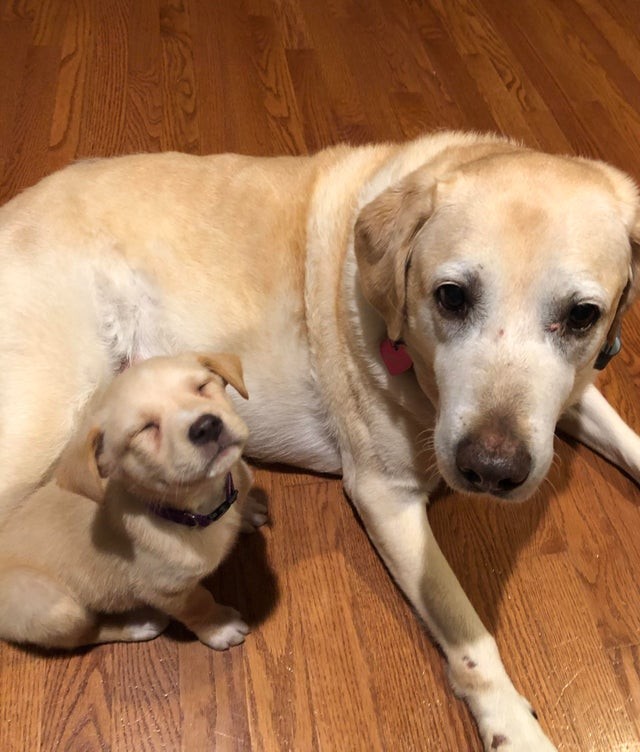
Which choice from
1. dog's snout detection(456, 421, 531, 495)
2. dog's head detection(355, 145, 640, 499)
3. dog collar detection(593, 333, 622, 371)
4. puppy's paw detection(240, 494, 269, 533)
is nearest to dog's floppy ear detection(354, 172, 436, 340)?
dog's head detection(355, 145, 640, 499)

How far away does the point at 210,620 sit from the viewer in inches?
57.7

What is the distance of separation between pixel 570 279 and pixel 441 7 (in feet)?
8.47

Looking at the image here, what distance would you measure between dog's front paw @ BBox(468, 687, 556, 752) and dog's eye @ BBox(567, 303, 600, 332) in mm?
728

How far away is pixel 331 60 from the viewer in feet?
9.44

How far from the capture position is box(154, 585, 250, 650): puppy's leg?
1422 mm

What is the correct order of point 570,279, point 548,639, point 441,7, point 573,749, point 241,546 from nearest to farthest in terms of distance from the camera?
point 570,279
point 573,749
point 548,639
point 241,546
point 441,7

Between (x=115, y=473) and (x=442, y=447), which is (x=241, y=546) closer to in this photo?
(x=115, y=473)

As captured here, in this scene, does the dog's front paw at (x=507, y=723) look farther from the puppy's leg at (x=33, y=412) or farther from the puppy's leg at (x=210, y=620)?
the puppy's leg at (x=33, y=412)

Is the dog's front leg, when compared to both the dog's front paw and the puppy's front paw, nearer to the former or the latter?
the dog's front paw

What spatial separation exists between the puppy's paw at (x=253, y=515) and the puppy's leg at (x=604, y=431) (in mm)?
788

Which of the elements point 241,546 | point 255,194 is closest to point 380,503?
point 241,546

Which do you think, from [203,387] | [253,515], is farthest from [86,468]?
[253,515]

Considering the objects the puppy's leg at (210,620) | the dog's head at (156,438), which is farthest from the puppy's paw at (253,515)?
the dog's head at (156,438)

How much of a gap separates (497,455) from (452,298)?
262 millimetres
